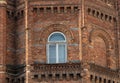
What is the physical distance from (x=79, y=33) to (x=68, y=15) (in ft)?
6.63

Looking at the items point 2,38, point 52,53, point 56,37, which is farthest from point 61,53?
point 2,38

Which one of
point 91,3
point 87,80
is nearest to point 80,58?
point 87,80

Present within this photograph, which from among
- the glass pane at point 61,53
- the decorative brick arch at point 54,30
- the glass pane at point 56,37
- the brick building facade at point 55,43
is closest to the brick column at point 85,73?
the brick building facade at point 55,43

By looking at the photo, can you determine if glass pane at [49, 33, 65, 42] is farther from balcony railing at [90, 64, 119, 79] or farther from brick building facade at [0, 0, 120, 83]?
balcony railing at [90, 64, 119, 79]

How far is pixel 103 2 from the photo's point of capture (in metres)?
57.7

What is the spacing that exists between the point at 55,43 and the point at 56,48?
18.2 inches

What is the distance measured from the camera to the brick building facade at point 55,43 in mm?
53906

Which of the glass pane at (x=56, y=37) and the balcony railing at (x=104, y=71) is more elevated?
the glass pane at (x=56, y=37)

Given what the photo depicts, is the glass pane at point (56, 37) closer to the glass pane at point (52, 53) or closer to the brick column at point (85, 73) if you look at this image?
the glass pane at point (52, 53)

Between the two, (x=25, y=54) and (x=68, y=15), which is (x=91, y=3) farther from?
(x=25, y=54)

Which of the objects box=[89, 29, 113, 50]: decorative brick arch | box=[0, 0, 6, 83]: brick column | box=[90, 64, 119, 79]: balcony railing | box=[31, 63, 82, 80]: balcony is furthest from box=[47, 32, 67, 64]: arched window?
box=[0, 0, 6, 83]: brick column

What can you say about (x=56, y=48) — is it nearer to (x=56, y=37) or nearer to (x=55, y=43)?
(x=55, y=43)

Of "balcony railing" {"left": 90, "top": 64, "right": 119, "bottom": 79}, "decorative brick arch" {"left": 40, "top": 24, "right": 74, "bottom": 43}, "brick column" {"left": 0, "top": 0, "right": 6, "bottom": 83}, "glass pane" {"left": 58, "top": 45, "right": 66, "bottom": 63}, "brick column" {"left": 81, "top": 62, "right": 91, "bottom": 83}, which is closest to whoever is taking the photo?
"brick column" {"left": 81, "top": 62, "right": 91, "bottom": 83}

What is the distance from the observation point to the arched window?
5475 cm
